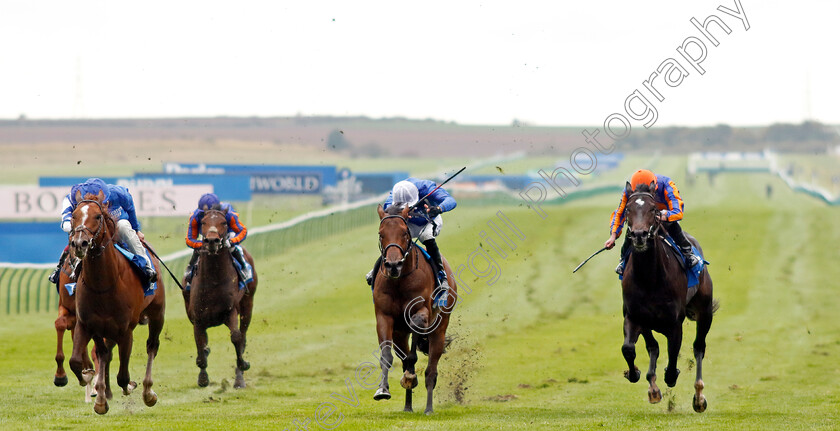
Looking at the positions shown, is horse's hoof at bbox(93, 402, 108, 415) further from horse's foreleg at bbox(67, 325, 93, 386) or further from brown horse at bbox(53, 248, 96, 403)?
brown horse at bbox(53, 248, 96, 403)

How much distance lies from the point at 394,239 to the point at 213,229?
117 inches

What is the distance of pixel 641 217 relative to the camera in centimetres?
938

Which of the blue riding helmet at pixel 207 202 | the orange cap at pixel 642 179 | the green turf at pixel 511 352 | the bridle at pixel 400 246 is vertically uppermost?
the orange cap at pixel 642 179

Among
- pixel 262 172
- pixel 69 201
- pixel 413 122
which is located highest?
pixel 413 122

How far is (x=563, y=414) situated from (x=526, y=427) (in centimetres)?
133

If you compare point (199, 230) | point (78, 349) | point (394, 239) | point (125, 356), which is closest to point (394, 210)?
point (394, 239)

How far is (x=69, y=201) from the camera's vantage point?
31.1 feet

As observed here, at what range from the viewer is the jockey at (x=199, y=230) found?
11.9m

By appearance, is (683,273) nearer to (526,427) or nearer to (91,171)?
(526,427)

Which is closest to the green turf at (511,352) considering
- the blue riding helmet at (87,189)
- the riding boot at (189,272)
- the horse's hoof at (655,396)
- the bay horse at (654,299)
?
the horse's hoof at (655,396)

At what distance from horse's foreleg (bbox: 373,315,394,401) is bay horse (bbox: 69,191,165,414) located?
2.34m

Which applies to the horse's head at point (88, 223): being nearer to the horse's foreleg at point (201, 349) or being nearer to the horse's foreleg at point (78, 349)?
the horse's foreleg at point (78, 349)

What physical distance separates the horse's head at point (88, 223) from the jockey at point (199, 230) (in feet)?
8.04

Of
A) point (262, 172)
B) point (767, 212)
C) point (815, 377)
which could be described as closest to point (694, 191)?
point (767, 212)
